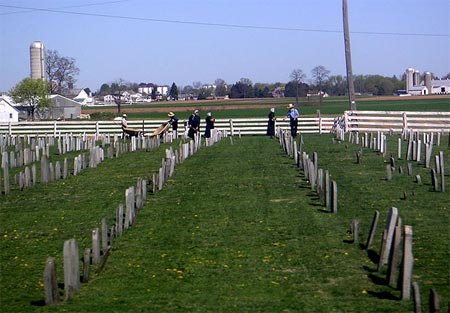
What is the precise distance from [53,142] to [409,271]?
36785 mm

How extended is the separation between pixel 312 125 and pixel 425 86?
61.2 meters

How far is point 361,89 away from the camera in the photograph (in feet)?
424

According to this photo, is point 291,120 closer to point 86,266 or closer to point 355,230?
point 355,230

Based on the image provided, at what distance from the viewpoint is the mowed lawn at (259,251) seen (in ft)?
34.8

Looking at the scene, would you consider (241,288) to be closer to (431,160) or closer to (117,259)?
(117,259)

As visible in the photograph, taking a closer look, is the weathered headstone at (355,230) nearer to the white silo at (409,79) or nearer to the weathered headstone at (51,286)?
the weathered headstone at (51,286)

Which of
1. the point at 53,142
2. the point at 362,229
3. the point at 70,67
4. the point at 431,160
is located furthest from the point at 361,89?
the point at 362,229

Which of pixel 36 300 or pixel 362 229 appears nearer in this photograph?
pixel 36 300

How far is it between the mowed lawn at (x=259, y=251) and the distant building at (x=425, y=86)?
88481mm

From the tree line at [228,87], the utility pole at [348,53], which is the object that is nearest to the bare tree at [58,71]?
the tree line at [228,87]

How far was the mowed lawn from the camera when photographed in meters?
10.6

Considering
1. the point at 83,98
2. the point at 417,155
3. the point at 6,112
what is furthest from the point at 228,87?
the point at 417,155

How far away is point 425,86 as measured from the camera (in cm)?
11112

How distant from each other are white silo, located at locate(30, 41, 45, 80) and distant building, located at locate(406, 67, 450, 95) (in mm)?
45976
